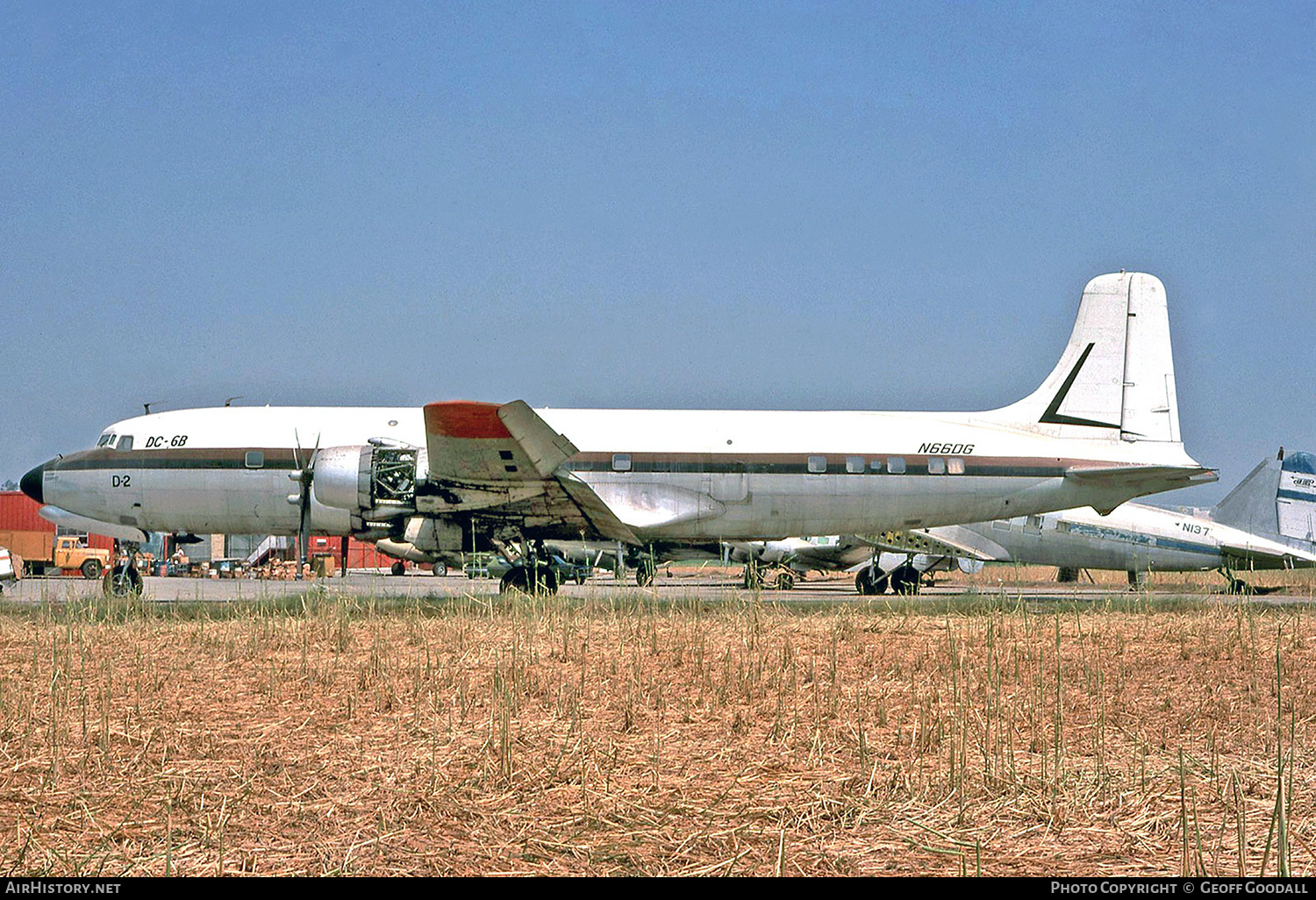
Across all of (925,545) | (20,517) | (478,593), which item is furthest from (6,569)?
(20,517)

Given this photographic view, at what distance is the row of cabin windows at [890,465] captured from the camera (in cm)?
2411

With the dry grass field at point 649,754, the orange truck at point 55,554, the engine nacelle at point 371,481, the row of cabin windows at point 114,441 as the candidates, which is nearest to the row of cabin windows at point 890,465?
the engine nacelle at point 371,481

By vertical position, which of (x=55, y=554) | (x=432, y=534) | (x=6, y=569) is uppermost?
(x=432, y=534)

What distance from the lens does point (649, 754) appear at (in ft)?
23.3

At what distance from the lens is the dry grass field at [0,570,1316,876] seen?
5.09 metres

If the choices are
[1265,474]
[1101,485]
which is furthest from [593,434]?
[1265,474]

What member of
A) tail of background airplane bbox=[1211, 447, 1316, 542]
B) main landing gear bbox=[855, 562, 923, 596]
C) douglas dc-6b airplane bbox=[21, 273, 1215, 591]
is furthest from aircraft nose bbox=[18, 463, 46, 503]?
tail of background airplane bbox=[1211, 447, 1316, 542]

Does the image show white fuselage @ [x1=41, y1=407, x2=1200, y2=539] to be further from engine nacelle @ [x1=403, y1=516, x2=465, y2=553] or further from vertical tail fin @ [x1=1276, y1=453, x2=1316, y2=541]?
vertical tail fin @ [x1=1276, y1=453, x2=1316, y2=541]

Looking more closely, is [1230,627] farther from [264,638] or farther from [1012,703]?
[264,638]

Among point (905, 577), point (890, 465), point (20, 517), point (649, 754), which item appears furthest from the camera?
point (20, 517)

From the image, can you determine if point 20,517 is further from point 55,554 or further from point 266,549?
point 266,549

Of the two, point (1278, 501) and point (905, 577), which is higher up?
point (1278, 501)

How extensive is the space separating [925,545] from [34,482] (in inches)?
961

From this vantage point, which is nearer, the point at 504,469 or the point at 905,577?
the point at 504,469
